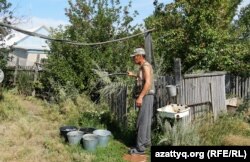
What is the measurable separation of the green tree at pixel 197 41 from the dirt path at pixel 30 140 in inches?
149

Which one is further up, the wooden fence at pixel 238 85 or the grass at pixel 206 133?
the wooden fence at pixel 238 85

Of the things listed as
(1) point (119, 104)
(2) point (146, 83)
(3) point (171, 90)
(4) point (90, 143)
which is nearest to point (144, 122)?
(2) point (146, 83)

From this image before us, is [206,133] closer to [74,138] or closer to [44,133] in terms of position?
[74,138]

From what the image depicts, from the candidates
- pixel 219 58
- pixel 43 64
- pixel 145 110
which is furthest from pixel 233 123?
pixel 43 64

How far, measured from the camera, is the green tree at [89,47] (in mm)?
12155

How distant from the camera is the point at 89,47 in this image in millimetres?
12328

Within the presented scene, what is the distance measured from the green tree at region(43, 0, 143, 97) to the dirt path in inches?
104

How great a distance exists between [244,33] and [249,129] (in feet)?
32.3

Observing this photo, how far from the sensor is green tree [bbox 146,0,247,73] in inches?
417

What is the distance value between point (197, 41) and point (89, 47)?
12.2ft

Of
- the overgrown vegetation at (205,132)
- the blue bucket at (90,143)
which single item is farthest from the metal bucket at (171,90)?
the blue bucket at (90,143)

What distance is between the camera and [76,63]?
12336 mm

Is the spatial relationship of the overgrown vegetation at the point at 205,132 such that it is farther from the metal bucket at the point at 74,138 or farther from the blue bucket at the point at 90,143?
the metal bucket at the point at 74,138

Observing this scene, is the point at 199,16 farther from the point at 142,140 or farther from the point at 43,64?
the point at 43,64
